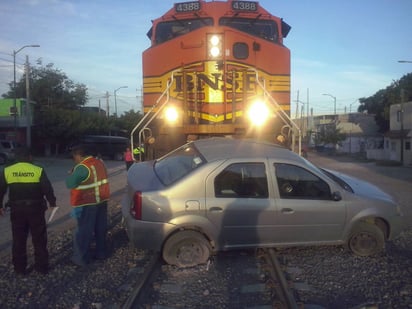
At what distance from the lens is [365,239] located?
664 centimetres

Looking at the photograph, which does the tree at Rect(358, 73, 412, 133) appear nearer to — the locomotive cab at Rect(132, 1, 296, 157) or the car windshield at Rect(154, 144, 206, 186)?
the locomotive cab at Rect(132, 1, 296, 157)

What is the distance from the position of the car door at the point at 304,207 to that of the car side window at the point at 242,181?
18 cm

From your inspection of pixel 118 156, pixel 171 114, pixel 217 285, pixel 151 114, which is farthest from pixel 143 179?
pixel 118 156

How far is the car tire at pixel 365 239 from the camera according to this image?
6.62 metres

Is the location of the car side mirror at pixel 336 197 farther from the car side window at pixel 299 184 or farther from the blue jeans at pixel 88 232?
the blue jeans at pixel 88 232

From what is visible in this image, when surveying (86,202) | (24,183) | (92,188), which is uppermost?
(24,183)

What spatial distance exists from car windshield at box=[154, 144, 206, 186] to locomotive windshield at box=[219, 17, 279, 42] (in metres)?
3.68

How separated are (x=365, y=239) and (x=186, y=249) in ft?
9.09

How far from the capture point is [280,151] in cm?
684

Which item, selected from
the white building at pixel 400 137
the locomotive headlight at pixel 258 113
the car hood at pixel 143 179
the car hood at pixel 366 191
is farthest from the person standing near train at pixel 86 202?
the white building at pixel 400 137

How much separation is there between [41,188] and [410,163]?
35699mm

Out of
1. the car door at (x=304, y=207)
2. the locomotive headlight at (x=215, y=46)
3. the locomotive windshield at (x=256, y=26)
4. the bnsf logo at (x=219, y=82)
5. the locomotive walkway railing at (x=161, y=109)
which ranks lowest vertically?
the car door at (x=304, y=207)

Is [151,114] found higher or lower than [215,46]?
lower

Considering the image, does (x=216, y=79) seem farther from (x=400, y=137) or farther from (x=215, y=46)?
(x=400, y=137)
